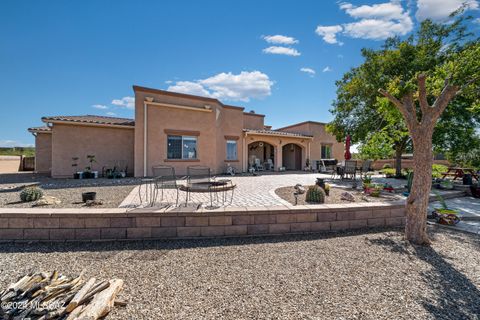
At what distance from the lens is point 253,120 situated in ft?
66.9

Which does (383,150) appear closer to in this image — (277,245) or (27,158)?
(277,245)

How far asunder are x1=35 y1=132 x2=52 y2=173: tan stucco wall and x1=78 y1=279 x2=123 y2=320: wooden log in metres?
17.5

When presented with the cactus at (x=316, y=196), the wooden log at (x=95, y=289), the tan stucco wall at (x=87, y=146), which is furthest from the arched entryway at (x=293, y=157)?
the wooden log at (x=95, y=289)

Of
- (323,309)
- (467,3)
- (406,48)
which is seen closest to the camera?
(323,309)

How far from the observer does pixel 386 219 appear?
5.09 metres

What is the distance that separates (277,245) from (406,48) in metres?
14.7

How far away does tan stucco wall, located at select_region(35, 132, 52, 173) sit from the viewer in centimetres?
1444

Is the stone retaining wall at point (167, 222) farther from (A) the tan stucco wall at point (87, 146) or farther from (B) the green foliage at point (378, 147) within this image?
(A) the tan stucco wall at point (87, 146)

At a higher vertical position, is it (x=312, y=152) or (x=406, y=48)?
(x=406, y=48)

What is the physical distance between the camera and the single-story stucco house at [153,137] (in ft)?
39.0

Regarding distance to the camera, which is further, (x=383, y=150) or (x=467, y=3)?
(x=383, y=150)

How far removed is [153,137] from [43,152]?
9467 millimetres

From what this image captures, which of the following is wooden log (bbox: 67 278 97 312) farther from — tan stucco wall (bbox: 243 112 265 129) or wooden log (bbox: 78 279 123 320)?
tan stucco wall (bbox: 243 112 265 129)

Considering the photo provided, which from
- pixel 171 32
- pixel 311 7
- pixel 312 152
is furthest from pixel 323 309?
pixel 312 152
